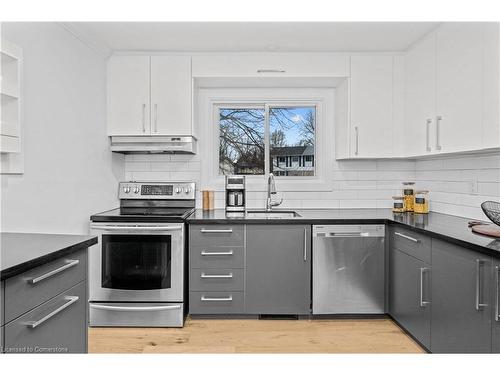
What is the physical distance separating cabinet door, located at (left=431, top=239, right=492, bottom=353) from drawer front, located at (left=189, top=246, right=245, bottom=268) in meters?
1.35

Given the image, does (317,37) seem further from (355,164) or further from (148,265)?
(148,265)

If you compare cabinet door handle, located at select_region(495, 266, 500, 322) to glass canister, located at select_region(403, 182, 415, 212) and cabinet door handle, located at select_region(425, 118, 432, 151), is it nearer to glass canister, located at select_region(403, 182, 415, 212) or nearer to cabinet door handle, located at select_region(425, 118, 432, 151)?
cabinet door handle, located at select_region(425, 118, 432, 151)

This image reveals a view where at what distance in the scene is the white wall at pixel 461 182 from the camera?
2645mm

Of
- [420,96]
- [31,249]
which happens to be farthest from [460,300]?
[31,249]

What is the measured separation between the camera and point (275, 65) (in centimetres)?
332

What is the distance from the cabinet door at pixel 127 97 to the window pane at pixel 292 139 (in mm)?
1200

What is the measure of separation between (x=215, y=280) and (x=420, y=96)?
209cm

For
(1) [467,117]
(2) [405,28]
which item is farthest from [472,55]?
(2) [405,28]

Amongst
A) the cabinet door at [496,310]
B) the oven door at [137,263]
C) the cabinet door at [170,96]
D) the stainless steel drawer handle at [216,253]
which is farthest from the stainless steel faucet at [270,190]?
the cabinet door at [496,310]

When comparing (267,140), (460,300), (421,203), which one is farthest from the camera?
(267,140)

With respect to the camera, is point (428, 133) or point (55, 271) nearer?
point (55, 271)

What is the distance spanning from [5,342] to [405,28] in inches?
116

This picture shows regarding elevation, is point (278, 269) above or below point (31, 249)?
below

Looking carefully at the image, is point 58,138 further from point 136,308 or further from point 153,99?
point 136,308
